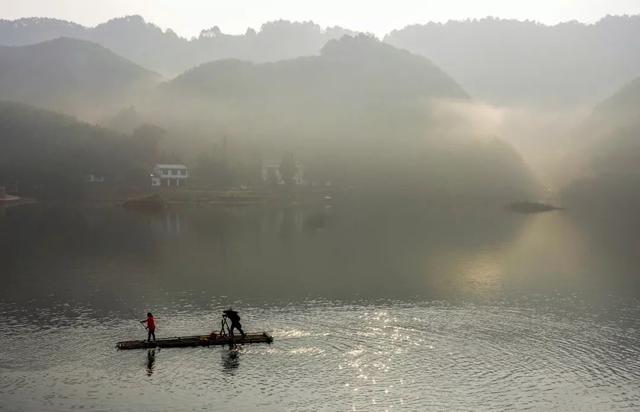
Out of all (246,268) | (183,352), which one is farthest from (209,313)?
(246,268)

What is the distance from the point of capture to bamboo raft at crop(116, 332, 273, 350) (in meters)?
52.4

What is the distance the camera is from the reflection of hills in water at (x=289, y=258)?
79.9m

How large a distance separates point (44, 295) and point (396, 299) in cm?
4205

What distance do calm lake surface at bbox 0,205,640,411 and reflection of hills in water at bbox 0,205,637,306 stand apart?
56 centimetres

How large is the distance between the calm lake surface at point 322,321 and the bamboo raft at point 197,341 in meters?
0.75

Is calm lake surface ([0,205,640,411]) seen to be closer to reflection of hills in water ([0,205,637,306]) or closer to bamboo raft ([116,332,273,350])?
reflection of hills in water ([0,205,637,306])

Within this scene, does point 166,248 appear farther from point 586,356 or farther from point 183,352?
point 586,356

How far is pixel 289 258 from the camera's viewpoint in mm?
104812

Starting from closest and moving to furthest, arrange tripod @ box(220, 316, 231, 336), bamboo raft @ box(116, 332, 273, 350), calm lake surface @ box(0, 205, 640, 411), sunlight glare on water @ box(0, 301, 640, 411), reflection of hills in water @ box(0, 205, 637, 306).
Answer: sunlight glare on water @ box(0, 301, 640, 411), calm lake surface @ box(0, 205, 640, 411), bamboo raft @ box(116, 332, 273, 350), tripod @ box(220, 316, 231, 336), reflection of hills in water @ box(0, 205, 637, 306)

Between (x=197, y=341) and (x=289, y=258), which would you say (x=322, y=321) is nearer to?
(x=197, y=341)

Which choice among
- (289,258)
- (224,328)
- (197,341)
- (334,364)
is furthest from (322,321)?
(289,258)

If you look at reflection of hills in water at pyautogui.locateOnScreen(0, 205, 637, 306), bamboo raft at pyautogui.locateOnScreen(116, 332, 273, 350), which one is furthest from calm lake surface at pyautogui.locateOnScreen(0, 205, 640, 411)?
bamboo raft at pyautogui.locateOnScreen(116, 332, 273, 350)

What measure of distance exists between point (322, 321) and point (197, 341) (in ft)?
47.3

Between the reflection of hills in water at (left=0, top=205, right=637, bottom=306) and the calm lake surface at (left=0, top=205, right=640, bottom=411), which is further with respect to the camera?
the reflection of hills in water at (left=0, top=205, right=637, bottom=306)
